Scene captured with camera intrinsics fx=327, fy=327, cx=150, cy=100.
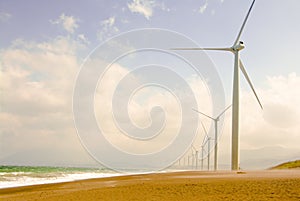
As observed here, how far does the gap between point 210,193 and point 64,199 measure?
8016 millimetres

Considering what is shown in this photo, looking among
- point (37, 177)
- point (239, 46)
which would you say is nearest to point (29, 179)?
point (37, 177)

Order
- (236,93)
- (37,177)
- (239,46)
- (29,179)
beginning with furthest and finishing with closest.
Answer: (37,177) → (29,179) → (239,46) → (236,93)

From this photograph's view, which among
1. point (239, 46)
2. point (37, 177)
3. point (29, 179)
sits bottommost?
point (29, 179)

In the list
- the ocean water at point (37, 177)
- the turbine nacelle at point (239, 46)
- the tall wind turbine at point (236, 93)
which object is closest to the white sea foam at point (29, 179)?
the ocean water at point (37, 177)

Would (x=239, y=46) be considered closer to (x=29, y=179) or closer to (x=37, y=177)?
(x=29, y=179)

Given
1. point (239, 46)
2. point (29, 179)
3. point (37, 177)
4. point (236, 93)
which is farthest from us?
point (37, 177)

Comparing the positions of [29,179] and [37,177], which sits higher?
[37,177]

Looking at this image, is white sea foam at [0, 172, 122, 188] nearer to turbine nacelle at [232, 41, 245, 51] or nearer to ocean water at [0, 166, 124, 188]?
ocean water at [0, 166, 124, 188]

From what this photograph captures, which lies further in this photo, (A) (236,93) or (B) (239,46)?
(B) (239,46)

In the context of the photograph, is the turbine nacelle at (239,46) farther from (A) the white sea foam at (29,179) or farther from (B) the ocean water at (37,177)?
(B) the ocean water at (37,177)

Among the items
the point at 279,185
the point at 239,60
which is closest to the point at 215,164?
the point at 239,60

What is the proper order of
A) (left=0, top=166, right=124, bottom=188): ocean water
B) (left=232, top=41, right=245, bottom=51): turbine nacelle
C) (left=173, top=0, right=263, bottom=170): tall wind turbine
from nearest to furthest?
(left=173, top=0, right=263, bottom=170): tall wind turbine, (left=0, top=166, right=124, bottom=188): ocean water, (left=232, top=41, right=245, bottom=51): turbine nacelle

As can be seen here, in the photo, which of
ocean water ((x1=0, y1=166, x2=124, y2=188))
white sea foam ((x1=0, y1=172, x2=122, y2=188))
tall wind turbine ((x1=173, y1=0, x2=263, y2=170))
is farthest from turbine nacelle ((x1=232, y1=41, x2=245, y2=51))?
ocean water ((x1=0, y1=166, x2=124, y2=188))

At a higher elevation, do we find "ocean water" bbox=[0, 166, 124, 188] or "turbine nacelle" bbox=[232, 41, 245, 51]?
"turbine nacelle" bbox=[232, 41, 245, 51]
